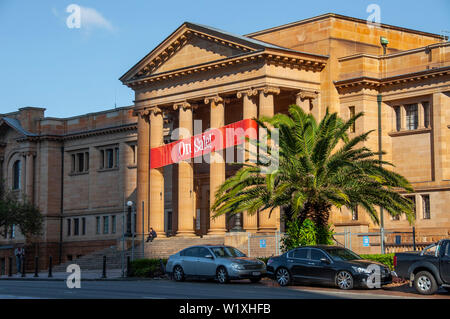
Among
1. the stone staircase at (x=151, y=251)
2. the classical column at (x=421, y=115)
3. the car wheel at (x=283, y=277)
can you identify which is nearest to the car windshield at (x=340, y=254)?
the car wheel at (x=283, y=277)

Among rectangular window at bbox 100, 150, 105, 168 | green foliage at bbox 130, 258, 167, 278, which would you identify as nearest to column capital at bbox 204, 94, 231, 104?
green foliage at bbox 130, 258, 167, 278

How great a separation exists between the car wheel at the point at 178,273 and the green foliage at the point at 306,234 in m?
4.66

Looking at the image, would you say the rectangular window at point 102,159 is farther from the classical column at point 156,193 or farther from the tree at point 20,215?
the classical column at point 156,193

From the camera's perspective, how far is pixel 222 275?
34.2 meters

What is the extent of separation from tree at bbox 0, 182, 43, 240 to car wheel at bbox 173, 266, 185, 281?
33.7 meters

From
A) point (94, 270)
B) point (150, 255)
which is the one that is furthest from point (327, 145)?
point (94, 270)

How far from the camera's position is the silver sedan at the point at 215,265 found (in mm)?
33906

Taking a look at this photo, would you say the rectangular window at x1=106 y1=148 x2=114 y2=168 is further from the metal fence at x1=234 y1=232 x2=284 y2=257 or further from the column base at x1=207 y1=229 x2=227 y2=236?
the metal fence at x1=234 y1=232 x2=284 y2=257

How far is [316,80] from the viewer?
50.5 meters

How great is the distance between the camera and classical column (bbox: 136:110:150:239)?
55250mm

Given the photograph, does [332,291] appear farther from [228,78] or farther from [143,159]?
[143,159]

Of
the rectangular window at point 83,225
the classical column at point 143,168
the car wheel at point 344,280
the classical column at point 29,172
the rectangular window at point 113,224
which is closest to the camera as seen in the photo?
the car wheel at point 344,280

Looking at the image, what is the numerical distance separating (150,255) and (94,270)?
4.18 m
